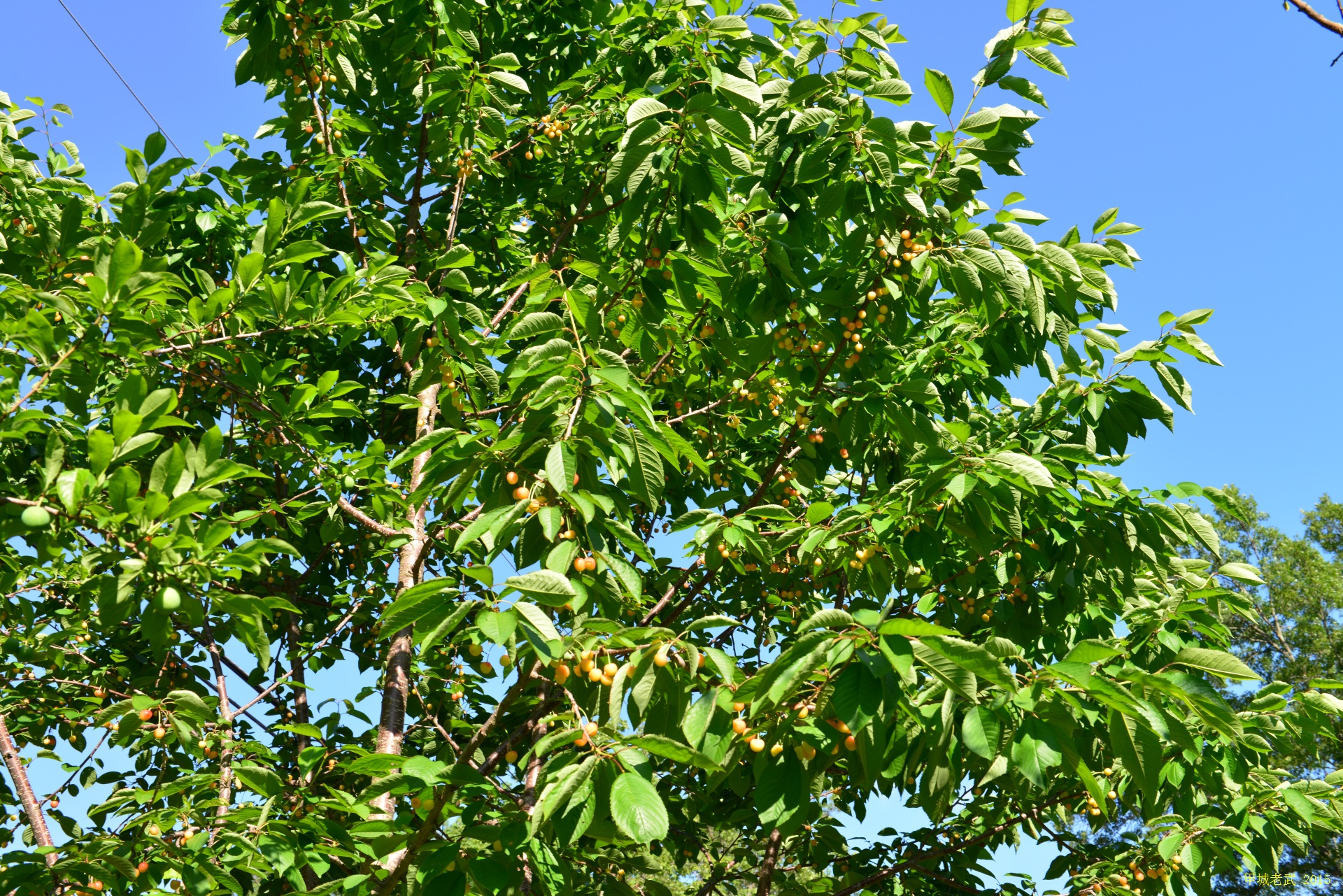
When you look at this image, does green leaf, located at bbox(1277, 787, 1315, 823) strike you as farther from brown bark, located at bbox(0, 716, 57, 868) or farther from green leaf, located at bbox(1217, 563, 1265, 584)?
brown bark, located at bbox(0, 716, 57, 868)

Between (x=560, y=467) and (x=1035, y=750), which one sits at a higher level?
(x=560, y=467)

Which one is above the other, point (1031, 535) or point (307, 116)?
point (307, 116)

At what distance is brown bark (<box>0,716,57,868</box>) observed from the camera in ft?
12.7

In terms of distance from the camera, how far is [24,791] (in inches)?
155

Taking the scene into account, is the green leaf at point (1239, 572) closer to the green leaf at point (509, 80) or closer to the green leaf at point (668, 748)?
the green leaf at point (668, 748)

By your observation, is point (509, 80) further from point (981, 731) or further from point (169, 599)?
point (981, 731)

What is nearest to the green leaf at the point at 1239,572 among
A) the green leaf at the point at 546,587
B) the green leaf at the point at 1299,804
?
the green leaf at the point at 1299,804

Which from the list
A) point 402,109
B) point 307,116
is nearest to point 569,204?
point 402,109

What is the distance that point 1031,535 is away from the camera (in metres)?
3.62

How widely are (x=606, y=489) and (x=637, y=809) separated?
1.06 m

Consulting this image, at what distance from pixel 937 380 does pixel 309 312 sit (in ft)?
8.05

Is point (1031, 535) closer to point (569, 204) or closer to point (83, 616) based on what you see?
point (569, 204)

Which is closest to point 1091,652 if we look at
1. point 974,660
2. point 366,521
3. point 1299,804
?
point 974,660

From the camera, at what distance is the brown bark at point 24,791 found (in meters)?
3.88
